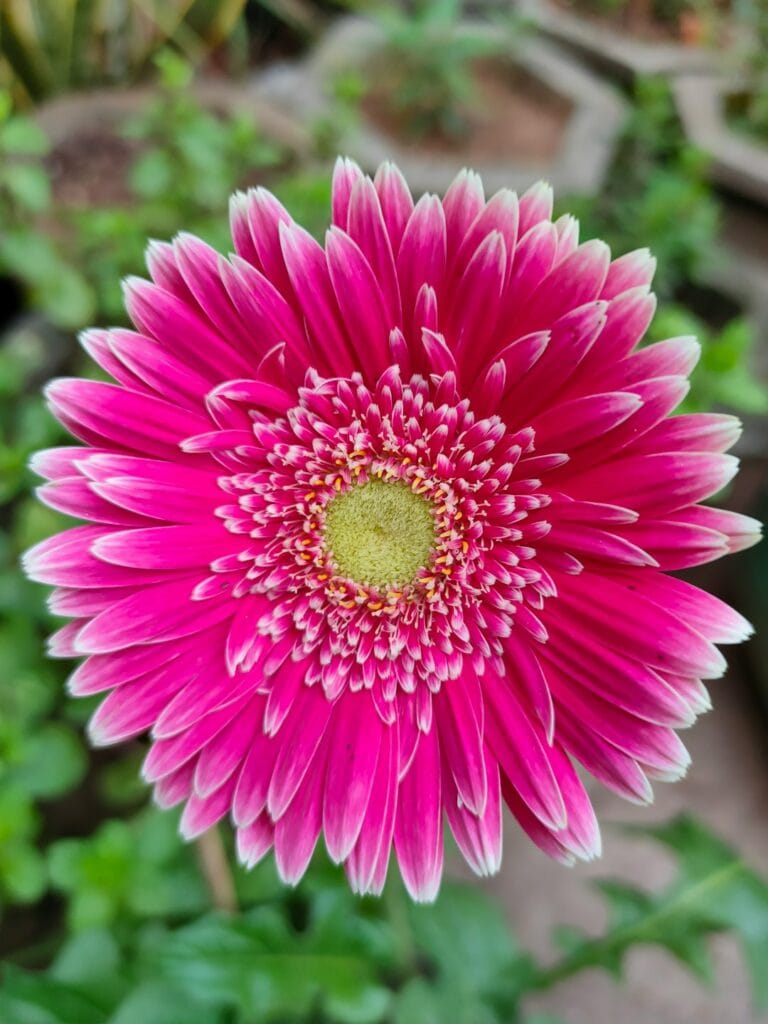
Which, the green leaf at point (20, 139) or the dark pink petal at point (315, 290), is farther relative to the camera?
the green leaf at point (20, 139)

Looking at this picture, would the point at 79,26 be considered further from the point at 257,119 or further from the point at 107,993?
the point at 107,993

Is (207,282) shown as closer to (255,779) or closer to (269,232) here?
(269,232)

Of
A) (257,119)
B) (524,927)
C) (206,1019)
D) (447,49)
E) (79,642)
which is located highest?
(447,49)

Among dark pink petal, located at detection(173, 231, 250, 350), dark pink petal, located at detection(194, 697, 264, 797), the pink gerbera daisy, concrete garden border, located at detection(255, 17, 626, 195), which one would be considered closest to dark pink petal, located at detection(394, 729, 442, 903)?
the pink gerbera daisy

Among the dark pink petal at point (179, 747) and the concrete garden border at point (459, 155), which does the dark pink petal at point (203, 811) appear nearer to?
the dark pink petal at point (179, 747)

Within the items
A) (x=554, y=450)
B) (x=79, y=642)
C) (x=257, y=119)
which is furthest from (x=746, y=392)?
(x=257, y=119)

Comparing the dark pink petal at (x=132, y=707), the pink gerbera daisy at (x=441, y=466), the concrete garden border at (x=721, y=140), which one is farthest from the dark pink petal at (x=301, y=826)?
the concrete garden border at (x=721, y=140)

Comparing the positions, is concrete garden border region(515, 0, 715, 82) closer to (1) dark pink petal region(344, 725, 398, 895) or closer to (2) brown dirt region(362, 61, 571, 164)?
(2) brown dirt region(362, 61, 571, 164)
